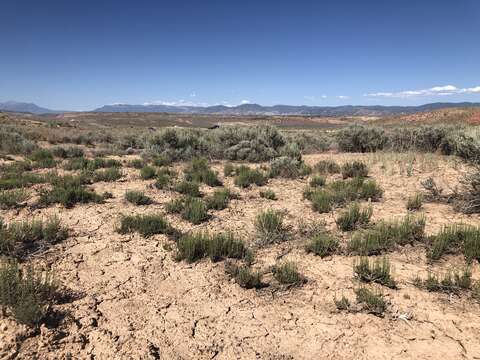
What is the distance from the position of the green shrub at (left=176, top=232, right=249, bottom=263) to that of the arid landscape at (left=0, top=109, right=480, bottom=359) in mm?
19

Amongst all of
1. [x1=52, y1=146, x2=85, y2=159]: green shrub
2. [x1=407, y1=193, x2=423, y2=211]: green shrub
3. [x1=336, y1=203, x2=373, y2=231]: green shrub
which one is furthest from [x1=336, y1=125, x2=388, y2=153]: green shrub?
[x1=52, y1=146, x2=85, y2=159]: green shrub

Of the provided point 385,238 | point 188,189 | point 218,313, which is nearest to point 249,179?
point 188,189

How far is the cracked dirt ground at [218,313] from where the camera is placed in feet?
9.55

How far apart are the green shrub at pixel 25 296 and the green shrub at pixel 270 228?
2943 mm

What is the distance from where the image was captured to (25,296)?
3.16 m

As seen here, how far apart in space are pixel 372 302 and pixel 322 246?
135cm

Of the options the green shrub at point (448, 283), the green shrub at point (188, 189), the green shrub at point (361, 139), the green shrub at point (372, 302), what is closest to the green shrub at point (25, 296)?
the green shrub at point (372, 302)

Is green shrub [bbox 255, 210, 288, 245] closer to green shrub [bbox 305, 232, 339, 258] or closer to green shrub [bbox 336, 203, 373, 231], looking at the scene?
green shrub [bbox 305, 232, 339, 258]

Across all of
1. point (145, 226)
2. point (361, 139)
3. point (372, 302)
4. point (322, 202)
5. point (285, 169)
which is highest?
point (361, 139)

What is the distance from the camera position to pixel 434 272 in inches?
162

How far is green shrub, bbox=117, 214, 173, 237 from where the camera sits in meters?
→ 5.41

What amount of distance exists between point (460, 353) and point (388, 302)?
78 centimetres

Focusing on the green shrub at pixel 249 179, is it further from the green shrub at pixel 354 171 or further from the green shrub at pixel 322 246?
the green shrub at pixel 322 246

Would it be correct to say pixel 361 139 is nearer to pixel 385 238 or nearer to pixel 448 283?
pixel 385 238
